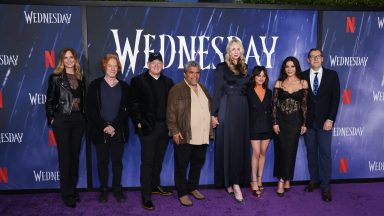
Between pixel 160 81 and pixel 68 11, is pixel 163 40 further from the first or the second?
pixel 68 11

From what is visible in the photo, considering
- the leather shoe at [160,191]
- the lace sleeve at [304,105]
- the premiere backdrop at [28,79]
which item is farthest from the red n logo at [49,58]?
the lace sleeve at [304,105]

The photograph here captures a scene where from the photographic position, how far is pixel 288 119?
4.35 m

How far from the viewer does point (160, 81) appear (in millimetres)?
4133

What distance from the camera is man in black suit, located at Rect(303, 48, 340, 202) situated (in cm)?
439

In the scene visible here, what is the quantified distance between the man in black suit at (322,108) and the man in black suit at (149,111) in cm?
179

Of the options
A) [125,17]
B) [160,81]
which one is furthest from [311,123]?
[125,17]

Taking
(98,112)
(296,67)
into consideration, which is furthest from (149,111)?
(296,67)

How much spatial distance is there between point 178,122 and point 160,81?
51 cm

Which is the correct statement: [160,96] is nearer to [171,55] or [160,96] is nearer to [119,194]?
[171,55]

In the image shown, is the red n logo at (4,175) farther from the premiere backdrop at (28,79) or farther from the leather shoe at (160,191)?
the leather shoe at (160,191)

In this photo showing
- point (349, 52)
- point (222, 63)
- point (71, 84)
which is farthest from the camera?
point (349, 52)

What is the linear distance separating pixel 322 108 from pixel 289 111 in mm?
436

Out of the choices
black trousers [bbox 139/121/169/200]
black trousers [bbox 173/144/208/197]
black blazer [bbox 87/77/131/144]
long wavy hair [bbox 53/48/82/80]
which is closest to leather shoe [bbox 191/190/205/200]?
black trousers [bbox 173/144/208/197]

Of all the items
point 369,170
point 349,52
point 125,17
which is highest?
point 125,17
